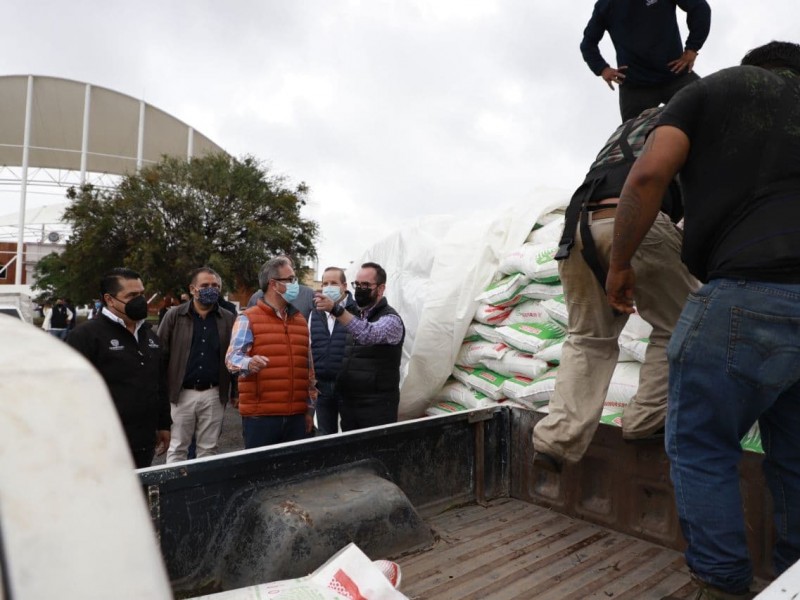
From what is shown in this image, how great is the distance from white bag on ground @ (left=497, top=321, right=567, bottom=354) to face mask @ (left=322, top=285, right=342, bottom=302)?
1.09 metres

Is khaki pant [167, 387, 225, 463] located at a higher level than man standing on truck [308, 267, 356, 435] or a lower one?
lower

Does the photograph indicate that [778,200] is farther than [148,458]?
No

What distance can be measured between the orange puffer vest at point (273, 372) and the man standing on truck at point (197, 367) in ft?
2.01

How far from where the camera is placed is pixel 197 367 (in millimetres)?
3869

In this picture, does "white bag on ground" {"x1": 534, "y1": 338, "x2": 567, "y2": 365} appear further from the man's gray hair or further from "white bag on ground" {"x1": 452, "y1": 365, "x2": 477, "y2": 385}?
the man's gray hair

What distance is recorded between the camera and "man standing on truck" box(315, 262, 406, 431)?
358 cm

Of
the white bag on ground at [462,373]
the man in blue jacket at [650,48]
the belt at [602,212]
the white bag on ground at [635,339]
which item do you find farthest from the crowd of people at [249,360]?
the man in blue jacket at [650,48]

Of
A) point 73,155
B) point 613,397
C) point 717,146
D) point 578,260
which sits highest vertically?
point 73,155

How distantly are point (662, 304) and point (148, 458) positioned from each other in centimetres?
277

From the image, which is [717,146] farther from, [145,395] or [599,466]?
[145,395]

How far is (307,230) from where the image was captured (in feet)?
55.5

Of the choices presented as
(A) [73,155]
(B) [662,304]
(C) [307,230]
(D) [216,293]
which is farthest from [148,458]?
(A) [73,155]

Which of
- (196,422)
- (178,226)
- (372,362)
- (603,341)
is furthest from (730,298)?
(178,226)

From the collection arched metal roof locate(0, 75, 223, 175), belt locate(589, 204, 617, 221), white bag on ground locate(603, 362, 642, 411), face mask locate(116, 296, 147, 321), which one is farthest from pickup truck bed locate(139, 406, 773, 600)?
arched metal roof locate(0, 75, 223, 175)
